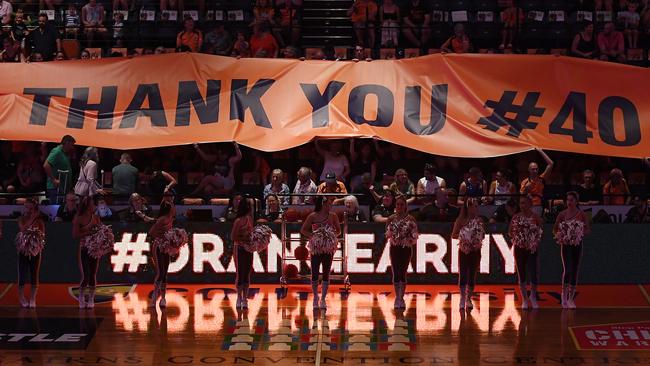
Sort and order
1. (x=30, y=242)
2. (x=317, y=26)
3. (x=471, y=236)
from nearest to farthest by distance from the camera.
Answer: (x=471, y=236) → (x=30, y=242) → (x=317, y=26)

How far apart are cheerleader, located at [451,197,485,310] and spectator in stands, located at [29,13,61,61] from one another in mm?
8153

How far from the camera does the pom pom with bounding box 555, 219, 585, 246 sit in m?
15.4

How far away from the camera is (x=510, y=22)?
67.4 ft

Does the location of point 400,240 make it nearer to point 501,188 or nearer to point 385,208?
point 385,208

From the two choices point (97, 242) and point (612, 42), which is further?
point (612, 42)

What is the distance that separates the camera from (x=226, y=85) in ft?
59.6

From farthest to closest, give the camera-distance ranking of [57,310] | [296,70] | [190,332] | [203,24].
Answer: [203,24] < [296,70] < [57,310] < [190,332]

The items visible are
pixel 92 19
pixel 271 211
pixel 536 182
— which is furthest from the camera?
pixel 92 19

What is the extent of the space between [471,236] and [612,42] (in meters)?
5.92

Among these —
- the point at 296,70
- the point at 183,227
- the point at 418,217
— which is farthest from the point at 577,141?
the point at 183,227

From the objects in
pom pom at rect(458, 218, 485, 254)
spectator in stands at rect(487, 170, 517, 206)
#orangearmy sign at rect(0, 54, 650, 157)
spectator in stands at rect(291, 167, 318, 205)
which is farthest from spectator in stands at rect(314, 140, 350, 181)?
pom pom at rect(458, 218, 485, 254)

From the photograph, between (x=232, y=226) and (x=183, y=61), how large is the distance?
3.18 meters

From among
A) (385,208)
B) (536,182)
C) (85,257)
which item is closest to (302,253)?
(385,208)

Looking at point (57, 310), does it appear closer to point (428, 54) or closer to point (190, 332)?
point (190, 332)
